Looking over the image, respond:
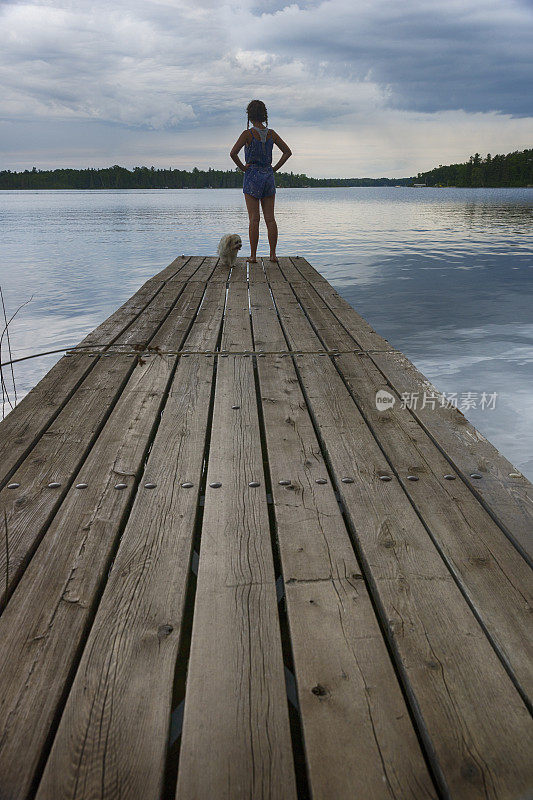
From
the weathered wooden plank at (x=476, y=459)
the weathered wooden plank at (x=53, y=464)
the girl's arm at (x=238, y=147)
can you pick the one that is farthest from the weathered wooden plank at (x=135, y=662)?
the girl's arm at (x=238, y=147)

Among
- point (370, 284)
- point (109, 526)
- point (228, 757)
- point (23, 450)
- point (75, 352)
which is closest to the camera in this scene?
point (228, 757)

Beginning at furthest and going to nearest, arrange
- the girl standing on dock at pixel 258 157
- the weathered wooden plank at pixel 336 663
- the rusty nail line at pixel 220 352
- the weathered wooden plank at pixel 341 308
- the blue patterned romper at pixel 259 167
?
the blue patterned romper at pixel 259 167, the girl standing on dock at pixel 258 157, the weathered wooden plank at pixel 341 308, the rusty nail line at pixel 220 352, the weathered wooden plank at pixel 336 663

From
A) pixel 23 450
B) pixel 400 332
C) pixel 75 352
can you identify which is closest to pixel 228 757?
pixel 23 450

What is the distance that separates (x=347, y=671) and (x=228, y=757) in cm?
33

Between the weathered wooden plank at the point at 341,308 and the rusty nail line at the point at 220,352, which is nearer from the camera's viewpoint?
the rusty nail line at the point at 220,352

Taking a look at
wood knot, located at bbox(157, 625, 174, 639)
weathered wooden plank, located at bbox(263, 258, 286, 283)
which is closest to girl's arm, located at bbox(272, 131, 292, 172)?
weathered wooden plank, located at bbox(263, 258, 286, 283)

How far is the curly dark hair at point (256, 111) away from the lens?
6562 millimetres

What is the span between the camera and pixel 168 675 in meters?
1.30

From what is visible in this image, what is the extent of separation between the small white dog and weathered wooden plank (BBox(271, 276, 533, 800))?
5.58 m

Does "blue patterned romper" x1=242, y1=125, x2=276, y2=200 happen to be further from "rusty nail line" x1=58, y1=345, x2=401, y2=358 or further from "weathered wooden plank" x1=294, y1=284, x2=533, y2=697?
"weathered wooden plank" x1=294, y1=284, x2=533, y2=697

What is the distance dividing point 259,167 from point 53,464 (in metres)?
5.62

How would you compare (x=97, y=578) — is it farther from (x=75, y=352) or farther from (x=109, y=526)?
(x=75, y=352)

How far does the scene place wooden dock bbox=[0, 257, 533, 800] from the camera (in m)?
1.13

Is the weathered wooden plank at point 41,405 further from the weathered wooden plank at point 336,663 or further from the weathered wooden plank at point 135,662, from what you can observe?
the weathered wooden plank at point 336,663
